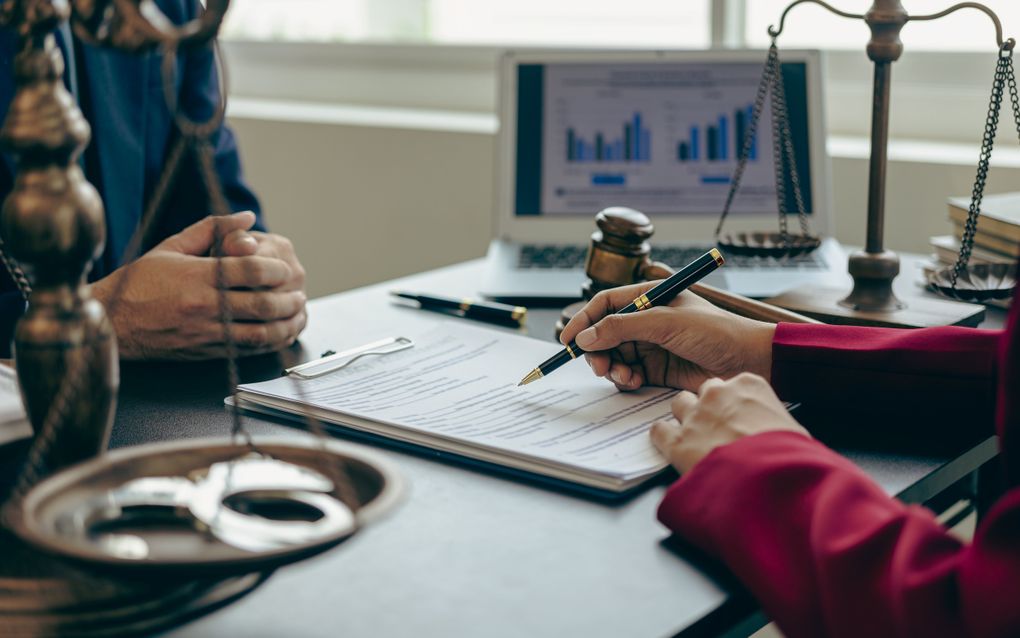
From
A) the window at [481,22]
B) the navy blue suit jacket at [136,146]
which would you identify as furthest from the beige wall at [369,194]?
the navy blue suit jacket at [136,146]

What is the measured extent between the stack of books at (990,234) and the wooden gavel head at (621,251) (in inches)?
18.4

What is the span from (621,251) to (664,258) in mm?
450

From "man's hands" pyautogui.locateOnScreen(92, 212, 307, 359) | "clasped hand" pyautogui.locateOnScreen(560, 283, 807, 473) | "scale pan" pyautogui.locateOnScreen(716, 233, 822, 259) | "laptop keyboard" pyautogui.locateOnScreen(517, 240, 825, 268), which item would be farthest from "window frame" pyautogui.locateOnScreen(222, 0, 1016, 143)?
"clasped hand" pyautogui.locateOnScreen(560, 283, 807, 473)

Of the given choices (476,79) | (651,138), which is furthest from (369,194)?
(651,138)

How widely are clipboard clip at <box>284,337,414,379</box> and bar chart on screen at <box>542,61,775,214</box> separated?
0.68 m

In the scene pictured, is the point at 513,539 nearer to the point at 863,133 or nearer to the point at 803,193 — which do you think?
the point at 803,193

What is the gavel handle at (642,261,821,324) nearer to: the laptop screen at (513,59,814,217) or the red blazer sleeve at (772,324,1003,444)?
the red blazer sleeve at (772,324,1003,444)

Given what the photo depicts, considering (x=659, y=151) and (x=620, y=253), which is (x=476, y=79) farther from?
(x=620, y=253)

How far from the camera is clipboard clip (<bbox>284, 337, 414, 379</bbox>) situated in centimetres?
102

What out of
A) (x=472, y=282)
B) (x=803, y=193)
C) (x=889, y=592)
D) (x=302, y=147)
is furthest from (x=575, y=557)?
(x=302, y=147)

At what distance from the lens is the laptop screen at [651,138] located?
173 centimetres

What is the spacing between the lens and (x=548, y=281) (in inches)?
59.1

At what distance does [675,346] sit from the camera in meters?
1.00

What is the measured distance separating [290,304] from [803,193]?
0.90 m
